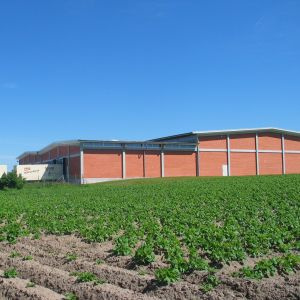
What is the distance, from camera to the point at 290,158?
66.2 metres

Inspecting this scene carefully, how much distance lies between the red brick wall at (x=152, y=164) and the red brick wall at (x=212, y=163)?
623 cm

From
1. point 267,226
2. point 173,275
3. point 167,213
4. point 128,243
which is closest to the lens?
point 173,275

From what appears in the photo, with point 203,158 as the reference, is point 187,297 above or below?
below

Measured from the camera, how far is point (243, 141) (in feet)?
203

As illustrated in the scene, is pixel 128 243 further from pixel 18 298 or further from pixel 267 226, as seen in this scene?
pixel 267 226

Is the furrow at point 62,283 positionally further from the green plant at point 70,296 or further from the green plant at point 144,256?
the green plant at point 144,256

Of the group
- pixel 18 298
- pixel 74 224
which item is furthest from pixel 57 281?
pixel 74 224

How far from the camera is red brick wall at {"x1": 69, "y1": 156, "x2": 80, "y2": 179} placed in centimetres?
5248

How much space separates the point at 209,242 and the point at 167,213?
22.3 feet

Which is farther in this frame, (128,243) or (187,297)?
(128,243)

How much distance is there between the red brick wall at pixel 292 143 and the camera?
66.0 m

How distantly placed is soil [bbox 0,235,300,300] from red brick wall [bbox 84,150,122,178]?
40.1 meters

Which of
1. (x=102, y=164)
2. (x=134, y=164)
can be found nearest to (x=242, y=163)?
(x=134, y=164)

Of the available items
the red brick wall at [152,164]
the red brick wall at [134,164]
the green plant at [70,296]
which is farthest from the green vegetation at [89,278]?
the red brick wall at [152,164]
